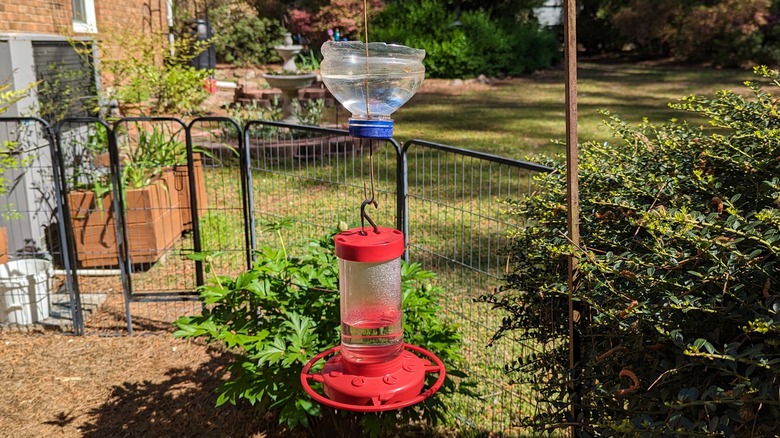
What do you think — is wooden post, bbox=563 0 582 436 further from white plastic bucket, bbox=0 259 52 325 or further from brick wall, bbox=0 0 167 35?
brick wall, bbox=0 0 167 35

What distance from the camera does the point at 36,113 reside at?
6.02 metres

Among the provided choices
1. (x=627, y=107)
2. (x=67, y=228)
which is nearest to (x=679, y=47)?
(x=627, y=107)

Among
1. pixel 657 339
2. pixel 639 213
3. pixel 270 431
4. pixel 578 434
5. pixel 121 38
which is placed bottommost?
pixel 270 431

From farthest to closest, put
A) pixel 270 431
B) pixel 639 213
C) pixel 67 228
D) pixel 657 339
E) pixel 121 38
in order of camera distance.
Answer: pixel 121 38 → pixel 67 228 → pixel 270 431 → pixel 639 213 → pixel 657 339

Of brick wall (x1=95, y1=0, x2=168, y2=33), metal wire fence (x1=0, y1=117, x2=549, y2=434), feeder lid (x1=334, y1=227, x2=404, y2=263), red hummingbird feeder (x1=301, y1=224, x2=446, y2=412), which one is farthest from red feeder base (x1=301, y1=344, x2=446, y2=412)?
brick wall (x1=95, y1=0, x2=168, y2=33)

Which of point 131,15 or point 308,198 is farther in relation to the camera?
point 131,15

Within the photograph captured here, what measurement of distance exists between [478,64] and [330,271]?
1676 centimetres

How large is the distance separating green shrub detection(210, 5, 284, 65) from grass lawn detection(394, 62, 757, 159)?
5825 millimetres

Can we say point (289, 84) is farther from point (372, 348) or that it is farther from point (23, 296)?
point (372, 348)

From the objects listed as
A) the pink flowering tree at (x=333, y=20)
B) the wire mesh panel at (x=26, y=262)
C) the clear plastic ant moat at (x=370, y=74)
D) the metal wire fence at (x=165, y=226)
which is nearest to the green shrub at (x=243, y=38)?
the pink flowering tree at (x=333, y=20)

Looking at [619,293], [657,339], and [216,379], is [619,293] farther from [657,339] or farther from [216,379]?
[216,379]

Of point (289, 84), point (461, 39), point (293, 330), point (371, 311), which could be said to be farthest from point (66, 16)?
Result: point (461, 39)

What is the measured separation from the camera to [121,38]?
7.75 metres

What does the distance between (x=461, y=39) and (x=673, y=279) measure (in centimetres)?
1817
